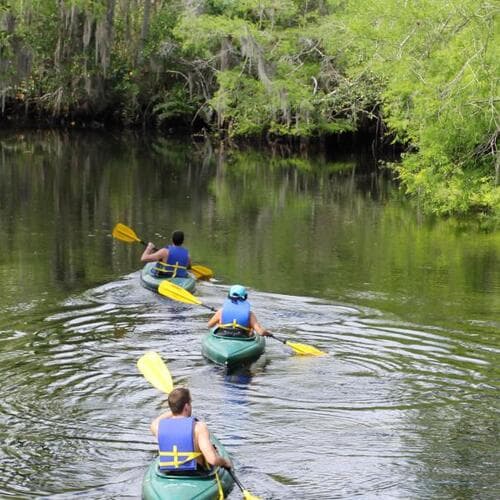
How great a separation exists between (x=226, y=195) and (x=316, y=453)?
71.3ft

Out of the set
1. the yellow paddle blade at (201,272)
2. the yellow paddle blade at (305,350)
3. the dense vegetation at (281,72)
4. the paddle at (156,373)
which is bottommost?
the yellow paddle blade at (305,350)

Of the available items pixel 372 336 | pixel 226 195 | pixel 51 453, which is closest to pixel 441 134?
pixel 226 195

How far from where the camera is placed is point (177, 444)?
29.1 feet

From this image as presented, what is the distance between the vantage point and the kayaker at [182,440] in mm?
8805

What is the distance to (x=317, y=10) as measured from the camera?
137ft

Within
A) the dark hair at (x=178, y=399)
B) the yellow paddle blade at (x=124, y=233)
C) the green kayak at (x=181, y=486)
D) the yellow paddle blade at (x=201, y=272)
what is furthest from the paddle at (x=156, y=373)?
the yellow paddle blade at (x=124, y=233)

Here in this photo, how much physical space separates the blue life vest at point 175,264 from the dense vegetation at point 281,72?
7029mm

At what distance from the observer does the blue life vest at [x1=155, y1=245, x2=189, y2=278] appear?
17.6 metres

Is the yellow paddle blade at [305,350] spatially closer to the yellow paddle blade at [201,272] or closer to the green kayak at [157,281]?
the green kayak at [157,281]

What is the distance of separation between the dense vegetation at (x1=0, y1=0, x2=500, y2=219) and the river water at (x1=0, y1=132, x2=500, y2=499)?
7.81 feet

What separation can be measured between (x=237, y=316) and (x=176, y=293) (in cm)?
265

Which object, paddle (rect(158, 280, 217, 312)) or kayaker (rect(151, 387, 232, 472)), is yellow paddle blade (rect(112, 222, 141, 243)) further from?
kayaker (rect(151, 387, 232, 472))

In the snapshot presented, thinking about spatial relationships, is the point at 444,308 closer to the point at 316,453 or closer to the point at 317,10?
the point at 316,453

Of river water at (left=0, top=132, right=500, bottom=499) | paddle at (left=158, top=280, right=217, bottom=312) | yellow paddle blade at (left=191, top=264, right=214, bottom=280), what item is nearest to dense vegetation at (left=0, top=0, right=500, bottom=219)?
river water at (left=0, top=132, right=500, bottom=499)
